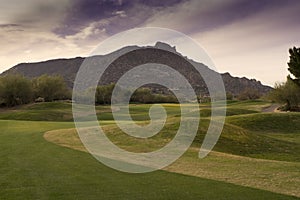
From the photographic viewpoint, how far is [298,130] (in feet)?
150

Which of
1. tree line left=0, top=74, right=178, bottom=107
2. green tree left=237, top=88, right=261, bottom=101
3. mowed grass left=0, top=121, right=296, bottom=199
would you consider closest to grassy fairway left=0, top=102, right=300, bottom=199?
mowed grass left=0, top=121, right=296, bottom=199

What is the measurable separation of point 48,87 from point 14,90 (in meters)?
13.7

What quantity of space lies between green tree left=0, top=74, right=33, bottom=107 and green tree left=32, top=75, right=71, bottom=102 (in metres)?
6.75

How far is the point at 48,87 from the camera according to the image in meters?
96.8

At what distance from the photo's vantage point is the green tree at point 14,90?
3275 inches

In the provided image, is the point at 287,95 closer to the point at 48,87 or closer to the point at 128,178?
the point at 48,87

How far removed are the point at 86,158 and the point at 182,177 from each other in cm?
645

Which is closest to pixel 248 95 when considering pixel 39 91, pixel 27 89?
pixel 39 91

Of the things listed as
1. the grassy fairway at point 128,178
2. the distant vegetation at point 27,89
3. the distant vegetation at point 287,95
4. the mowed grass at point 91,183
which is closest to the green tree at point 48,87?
the distant vegetation at point 27,89

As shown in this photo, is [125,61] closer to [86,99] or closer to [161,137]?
[86,99]

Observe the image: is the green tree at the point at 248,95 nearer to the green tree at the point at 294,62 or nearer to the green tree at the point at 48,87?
the green tree at the point at 48,87

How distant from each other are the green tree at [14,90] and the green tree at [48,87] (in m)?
6.75

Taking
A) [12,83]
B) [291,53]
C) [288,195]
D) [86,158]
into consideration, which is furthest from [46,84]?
[288,195]

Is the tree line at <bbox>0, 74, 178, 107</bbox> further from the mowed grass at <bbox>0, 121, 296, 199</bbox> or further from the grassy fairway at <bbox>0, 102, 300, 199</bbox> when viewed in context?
the mowed grass at <bbox>0, 121, 296, 199</bbox>
